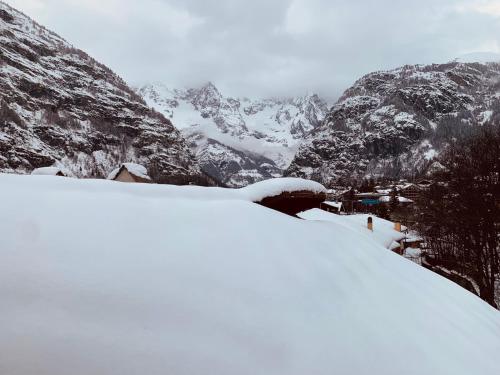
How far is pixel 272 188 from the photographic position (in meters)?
3.23

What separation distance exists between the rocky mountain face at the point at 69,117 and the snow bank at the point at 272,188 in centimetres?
10209

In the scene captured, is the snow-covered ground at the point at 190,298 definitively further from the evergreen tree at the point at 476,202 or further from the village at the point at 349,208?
the evergreen tree at the point at 476,202

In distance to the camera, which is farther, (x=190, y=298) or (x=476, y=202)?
(x=476, y=202)

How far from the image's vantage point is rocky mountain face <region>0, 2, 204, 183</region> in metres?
114

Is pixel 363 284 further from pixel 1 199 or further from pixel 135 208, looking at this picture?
pixel 1 199

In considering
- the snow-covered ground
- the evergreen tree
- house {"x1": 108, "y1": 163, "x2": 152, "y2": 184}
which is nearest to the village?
house {"x1": 108, "y1": 163, "x2": 152, "y2": 184}

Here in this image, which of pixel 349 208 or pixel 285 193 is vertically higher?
pixel 285 193

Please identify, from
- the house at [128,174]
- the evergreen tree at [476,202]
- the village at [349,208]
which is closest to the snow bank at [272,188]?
the village at [349,208]

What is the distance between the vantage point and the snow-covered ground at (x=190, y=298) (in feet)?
4.60

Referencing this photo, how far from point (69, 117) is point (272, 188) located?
159 m

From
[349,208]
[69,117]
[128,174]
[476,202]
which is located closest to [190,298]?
[476,202]

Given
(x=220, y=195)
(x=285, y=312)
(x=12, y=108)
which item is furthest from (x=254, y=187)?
(x=12, y=108)

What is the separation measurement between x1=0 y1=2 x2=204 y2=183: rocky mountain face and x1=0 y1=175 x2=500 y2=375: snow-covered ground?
10301 centimetres

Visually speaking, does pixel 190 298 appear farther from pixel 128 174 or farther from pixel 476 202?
pixel 128 174
